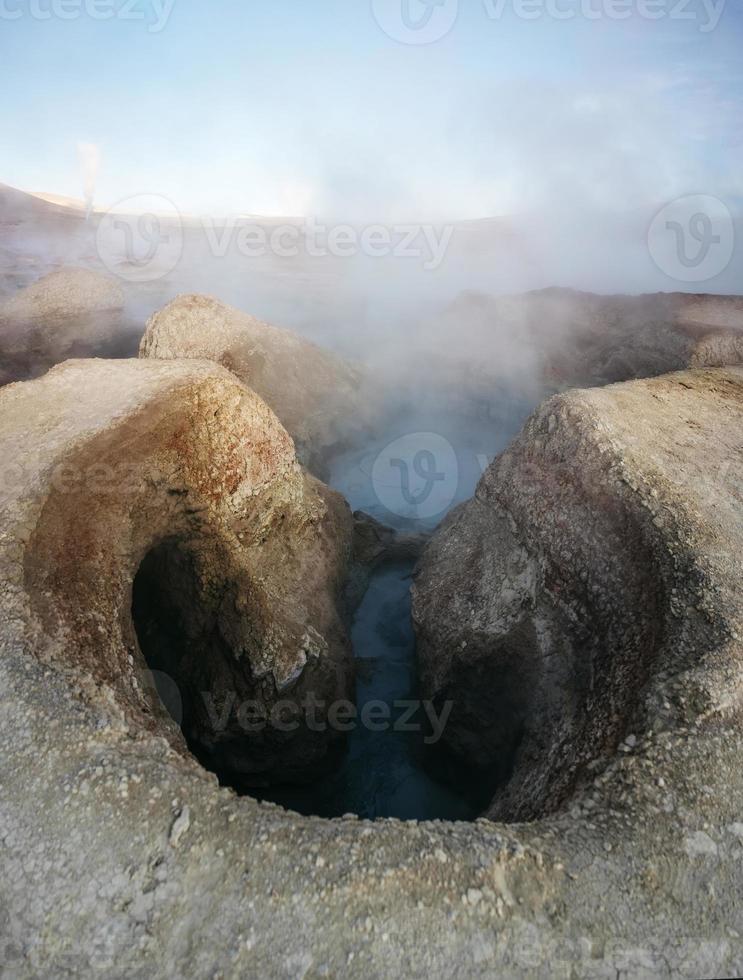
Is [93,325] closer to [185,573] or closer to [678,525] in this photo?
[185,573]

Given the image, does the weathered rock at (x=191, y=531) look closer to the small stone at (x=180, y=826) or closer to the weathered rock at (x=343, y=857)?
the weathered rock at (x=343, y=857)

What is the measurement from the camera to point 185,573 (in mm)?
5992

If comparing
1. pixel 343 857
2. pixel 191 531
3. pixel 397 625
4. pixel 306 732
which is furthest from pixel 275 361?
pixel 343 857

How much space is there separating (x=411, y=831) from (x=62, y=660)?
2505mm

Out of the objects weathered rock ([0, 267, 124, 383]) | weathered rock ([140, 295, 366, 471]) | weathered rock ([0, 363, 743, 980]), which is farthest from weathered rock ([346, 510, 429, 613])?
weathered rock ([0, 267, 124, 383])

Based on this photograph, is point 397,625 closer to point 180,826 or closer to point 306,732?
point 306,732

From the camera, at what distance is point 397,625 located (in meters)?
8.22

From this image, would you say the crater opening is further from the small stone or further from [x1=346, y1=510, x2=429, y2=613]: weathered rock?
the small stone

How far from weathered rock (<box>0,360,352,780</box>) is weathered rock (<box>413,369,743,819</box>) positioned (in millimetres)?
1676

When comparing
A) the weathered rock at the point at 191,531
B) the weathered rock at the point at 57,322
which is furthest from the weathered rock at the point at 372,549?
the weathered rock at the point at 57,322

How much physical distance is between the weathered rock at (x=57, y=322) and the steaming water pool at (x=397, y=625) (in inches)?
271

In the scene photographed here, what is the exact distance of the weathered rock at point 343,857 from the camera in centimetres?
255

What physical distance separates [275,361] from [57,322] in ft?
20.2

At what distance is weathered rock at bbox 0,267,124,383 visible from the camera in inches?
485
